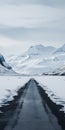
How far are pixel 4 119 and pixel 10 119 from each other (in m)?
0.30

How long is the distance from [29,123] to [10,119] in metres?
1.69

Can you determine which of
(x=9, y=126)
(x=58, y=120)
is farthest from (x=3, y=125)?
(x=58, y=120)

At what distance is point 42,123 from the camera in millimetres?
17656

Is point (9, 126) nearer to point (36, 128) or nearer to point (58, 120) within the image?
point (36, 128)

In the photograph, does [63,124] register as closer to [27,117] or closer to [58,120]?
[58,120]

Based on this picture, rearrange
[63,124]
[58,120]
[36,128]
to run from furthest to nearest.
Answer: [58,120] → [63,124] → [36,128]

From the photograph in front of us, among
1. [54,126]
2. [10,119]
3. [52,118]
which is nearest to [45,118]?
[52,118]

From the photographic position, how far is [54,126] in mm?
16438

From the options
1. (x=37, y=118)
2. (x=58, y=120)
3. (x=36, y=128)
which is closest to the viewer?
(x=36, y=128)

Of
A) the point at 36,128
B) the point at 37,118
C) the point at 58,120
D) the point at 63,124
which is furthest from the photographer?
the point at 37,118

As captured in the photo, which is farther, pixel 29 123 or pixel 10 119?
pixel 10 119

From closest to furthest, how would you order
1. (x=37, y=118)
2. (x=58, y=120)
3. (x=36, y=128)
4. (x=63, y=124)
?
1. (x=36, y=128)
2. (x=63, y=124)
3. (x=58, y=120)
4. (x=37, y=118)

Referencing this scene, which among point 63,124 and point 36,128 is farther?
point 63,124

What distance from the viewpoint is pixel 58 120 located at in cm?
1845
